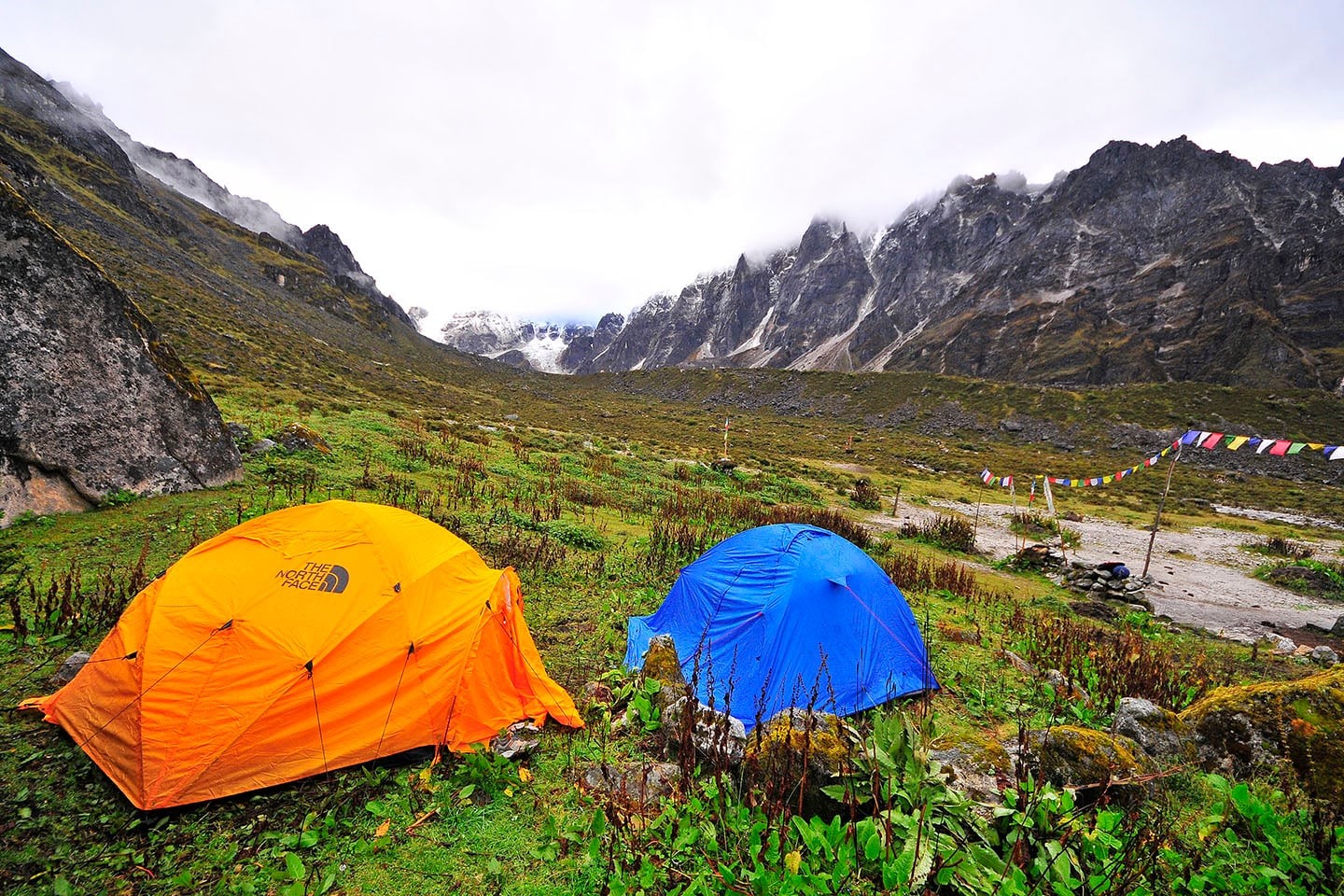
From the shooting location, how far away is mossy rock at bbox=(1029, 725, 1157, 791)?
3529 mm

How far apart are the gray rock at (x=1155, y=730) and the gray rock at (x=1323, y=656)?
26.7 ft

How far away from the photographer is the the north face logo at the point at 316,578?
463 cm

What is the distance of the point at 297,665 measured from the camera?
13.9ft

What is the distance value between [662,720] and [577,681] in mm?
1635

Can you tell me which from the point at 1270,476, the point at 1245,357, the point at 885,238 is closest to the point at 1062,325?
the point at 1245,357

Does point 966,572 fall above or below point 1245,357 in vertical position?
below

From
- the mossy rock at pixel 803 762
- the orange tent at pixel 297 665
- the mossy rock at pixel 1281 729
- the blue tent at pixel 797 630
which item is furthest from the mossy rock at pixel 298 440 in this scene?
the mossy rock at pixel 1281 729

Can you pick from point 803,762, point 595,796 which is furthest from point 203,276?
point 803,762

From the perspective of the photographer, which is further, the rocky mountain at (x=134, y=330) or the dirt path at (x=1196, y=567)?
the dirt path at (x=1196, y=567)

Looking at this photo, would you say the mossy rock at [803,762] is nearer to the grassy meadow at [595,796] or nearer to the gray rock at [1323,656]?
the grassy meadow at [595,796]

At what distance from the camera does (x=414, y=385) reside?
51.3m

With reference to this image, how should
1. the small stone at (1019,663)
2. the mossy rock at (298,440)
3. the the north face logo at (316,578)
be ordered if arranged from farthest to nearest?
1. the mossy rock at (298,440)
2. the small stone at (1019,663)
3. the the north face logo at (316,578)

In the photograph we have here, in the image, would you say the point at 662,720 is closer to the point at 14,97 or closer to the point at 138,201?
the point at 138,201

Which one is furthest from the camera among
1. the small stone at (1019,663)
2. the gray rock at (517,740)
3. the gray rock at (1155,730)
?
the small stone at (1019,663)
